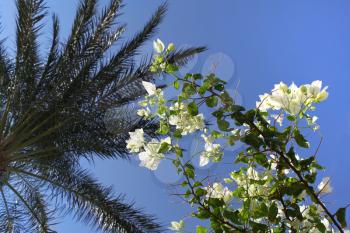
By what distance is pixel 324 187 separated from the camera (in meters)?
1.98

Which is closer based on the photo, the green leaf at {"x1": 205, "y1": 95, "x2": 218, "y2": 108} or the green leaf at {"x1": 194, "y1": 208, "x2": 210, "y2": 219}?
the green leaf at {"x1": 194, "y1": 208, "x2": 210, "y2": 219}

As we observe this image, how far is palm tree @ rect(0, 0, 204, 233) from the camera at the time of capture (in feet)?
24.6

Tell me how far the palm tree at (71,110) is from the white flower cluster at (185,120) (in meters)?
5.31

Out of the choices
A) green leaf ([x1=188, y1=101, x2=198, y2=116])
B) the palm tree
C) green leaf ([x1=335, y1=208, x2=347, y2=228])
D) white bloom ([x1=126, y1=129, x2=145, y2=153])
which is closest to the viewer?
green leaf ([x1=335, y1=208, x2=347, y2=228])

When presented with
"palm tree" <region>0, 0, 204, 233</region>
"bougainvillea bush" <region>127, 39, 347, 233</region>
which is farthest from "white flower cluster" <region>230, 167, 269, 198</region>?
"palm tree" <region>0, 0, 204, 233</region>

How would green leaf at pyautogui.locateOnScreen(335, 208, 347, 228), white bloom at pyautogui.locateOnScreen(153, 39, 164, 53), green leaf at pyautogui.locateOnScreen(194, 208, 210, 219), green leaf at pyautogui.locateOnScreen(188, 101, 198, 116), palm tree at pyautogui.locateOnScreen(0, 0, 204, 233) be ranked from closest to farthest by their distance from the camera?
1. green leaf at pyautogui.locateOnScreen(335, 208, 347, 228)
2. green leaf at pyautogui.locateOnScreen(194, 208, 210, 219)
3. green leaf at pyautogui.locateOnScreen(188, 101, 198, 116)
4. white bloom at pyautogui.locateOnScreen(153, 39, 164, 53)
5. palm tree at pyautogui.locateOnScreen(0, 0, 204, 233)

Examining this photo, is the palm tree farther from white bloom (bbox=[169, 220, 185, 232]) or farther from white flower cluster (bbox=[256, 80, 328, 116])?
white flower cluster (bbox=[256, 80, 328, 116])

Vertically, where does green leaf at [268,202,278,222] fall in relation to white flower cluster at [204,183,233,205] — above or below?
below

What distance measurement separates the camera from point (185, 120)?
2.23m

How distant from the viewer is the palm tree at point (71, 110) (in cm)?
751

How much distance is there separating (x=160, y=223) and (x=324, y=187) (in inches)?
226

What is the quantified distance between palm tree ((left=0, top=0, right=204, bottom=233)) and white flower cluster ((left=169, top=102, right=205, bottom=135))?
17.4 ft

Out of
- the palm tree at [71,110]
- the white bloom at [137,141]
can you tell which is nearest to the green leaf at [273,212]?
the white bloom at [137,141]

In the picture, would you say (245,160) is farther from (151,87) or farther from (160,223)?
(160,223)
